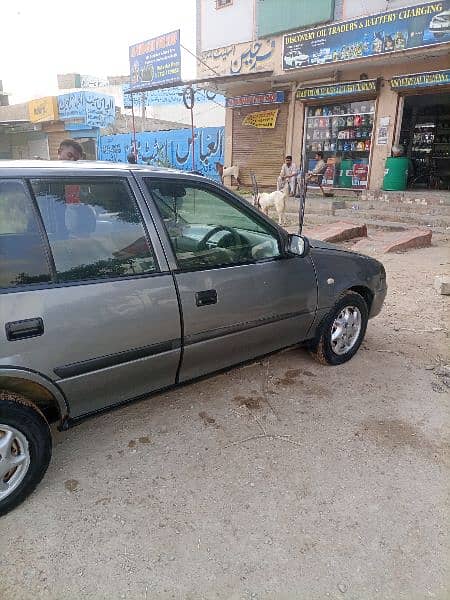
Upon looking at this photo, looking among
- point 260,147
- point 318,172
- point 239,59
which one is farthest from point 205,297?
point 239,59

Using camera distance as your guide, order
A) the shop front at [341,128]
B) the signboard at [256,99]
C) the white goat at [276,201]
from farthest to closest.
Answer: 1. the signboard at [256,99]
2. the shop front at [341,128]
3. the white goat at [276,201]

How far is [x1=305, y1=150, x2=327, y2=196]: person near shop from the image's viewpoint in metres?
12.6

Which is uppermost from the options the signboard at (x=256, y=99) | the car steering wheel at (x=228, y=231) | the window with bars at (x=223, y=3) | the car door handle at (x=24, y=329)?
the window with bars at (x=223, y=3)

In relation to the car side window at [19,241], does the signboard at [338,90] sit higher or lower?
higher

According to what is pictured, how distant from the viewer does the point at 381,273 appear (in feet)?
12.5

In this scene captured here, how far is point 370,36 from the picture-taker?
429 inches

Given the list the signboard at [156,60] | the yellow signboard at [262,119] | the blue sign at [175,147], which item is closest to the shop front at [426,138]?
the yellow signboard at [262,119]

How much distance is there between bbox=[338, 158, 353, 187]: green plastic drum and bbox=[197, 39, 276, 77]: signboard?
12.2 feet

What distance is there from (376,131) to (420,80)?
5.36 ft

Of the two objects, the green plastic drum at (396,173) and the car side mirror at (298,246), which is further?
the green plastic drum at (396,173)

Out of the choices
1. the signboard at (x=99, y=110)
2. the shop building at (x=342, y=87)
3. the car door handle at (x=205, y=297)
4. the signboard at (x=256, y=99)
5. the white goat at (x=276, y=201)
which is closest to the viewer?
the car door handle at (x=205, y=297)

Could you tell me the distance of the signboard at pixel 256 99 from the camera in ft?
46.0

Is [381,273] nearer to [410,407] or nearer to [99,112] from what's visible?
[410,407]

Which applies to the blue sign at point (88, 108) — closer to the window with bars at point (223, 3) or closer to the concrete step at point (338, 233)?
the window with bars at point (223, 3)
